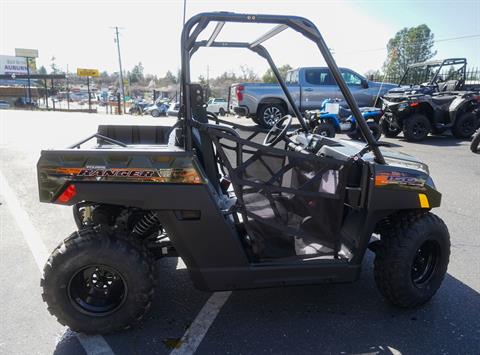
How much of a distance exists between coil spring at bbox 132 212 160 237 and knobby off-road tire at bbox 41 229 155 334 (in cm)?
30

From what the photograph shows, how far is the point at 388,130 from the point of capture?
11.4m

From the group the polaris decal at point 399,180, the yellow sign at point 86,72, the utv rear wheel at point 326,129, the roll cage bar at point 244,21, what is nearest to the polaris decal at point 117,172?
the roll cage bar at point 244,21

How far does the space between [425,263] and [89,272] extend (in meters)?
2.48

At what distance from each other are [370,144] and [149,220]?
1635 mm

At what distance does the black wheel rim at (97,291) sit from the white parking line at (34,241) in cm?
17

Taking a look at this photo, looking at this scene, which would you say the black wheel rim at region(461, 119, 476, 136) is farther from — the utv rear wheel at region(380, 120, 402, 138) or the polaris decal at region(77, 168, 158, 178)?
the polaris decal at region(77, 168, 158, 178)

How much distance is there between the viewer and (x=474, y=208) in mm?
5133

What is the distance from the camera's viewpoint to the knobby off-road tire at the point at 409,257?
2.67 m

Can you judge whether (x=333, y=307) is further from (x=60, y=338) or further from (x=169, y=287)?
(x=60, y=338)

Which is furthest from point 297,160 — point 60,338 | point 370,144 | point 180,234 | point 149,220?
point 60,338

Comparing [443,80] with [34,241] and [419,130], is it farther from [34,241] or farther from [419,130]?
[34,241]

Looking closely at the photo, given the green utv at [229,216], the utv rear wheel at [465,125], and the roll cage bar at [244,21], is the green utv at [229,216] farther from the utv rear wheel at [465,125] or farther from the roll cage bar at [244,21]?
the utv rear wheel at [465,125]

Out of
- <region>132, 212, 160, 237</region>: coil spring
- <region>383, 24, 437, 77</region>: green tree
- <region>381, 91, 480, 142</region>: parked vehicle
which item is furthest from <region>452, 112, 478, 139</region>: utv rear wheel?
<region>383, 24, 437, 77</region>: green tree

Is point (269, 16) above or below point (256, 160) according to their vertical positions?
above
